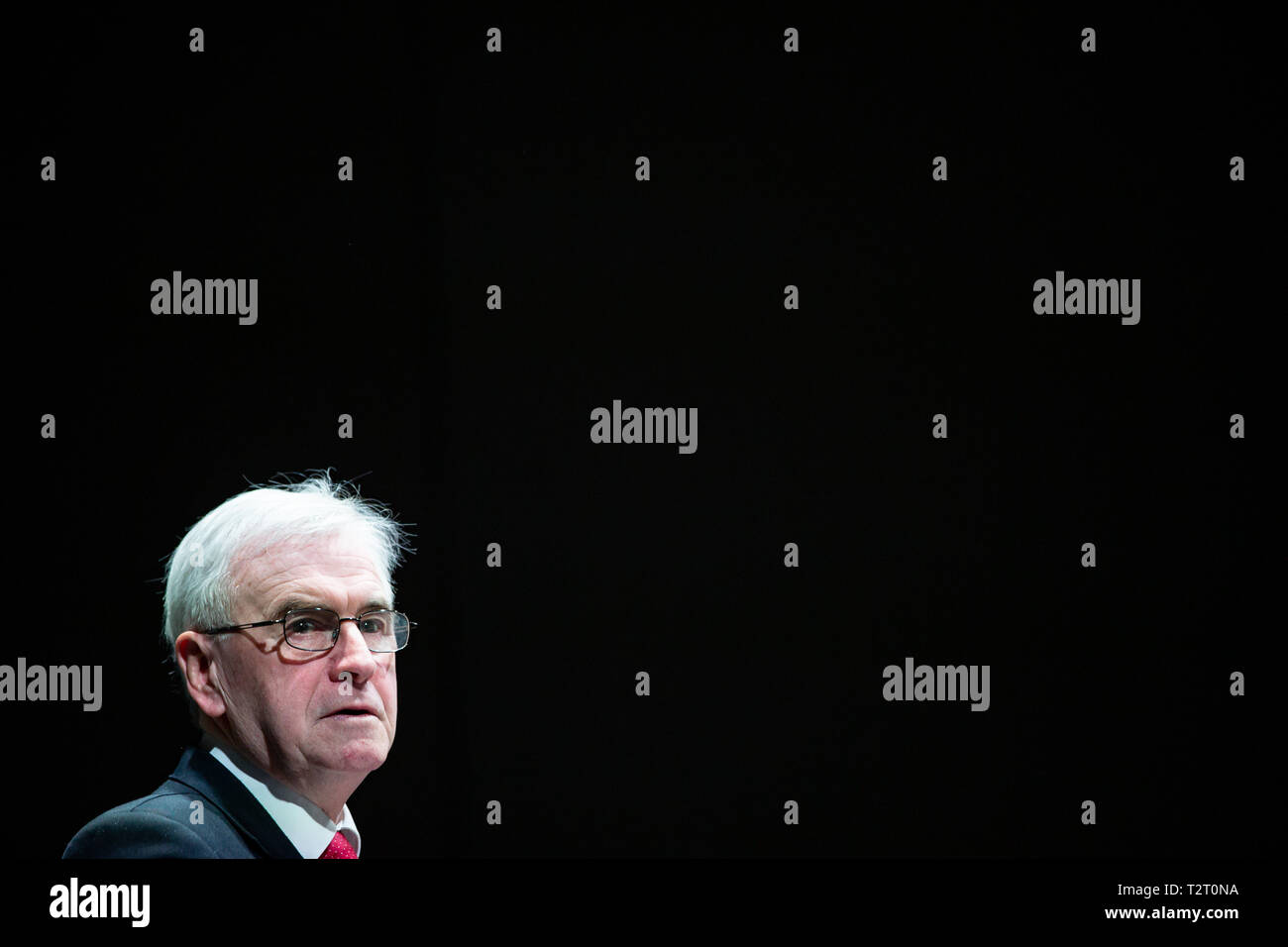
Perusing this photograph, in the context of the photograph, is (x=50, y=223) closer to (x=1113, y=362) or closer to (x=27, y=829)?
(x=27, y=829)

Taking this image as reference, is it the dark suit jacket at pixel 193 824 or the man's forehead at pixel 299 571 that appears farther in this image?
the man's forehead at pixel 299 571

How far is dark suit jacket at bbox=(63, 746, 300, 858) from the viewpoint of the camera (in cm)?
271

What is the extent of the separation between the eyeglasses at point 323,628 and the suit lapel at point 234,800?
1.02ft

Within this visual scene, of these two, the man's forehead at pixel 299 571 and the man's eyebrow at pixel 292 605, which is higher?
the man's forehead at pixel 299 571

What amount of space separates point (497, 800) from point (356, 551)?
110cm

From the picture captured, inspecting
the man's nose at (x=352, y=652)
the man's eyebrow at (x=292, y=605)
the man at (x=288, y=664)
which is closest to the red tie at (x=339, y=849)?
the man at (x=288, y=664)

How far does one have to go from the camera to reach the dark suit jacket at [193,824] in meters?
2.71

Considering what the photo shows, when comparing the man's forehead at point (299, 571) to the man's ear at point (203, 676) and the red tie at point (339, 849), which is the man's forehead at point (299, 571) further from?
the red tie at point (339, 849)

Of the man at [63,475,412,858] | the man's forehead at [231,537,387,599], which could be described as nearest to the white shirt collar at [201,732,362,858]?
the man at [63,475,412,858]

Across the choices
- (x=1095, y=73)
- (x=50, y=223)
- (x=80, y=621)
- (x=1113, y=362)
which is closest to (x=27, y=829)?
(x=80, y=621)

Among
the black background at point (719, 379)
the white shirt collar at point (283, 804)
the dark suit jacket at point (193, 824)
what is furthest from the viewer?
the black background at point (719, 379)

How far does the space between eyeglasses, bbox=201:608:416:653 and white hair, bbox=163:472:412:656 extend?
3.3 inches

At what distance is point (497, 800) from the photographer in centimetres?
386

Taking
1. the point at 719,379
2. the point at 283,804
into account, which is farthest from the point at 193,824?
the point at 719,379
